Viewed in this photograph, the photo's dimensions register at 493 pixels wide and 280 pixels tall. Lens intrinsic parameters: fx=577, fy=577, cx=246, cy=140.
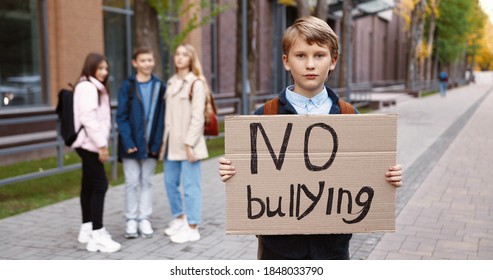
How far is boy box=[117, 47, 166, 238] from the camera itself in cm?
552

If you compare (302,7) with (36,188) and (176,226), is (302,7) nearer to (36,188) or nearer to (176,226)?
(36,188)

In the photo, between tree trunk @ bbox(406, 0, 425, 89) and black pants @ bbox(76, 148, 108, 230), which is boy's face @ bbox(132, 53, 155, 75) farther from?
tree trunk @ bbox(406, 0, 425, 89)

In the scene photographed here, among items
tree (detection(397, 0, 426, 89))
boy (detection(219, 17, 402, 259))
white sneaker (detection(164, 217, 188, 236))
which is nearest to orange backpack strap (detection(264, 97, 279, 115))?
boy (detection(219, 17, 402, 259))

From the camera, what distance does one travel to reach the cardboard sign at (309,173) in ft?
8.08

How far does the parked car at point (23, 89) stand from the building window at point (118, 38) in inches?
96.6

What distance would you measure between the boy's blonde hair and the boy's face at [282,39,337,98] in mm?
19

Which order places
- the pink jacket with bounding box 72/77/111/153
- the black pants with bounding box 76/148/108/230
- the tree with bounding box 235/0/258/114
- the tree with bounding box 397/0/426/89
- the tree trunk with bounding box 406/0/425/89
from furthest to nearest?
the tree trunk with bounding box 406/0/425/89, the tree with bounding box 397/0/426/89, the tree with bounding box 235/0/258/114, the black pants with bounding box 76/148/108/230, the pink jacket with bounding box 72/77/111/153

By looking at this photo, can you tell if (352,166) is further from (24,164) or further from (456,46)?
(456,46)

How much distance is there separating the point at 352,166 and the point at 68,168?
247 inches

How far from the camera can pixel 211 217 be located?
21.8ft

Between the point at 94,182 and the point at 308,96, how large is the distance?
319 centimetres

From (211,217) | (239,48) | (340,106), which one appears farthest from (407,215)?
(239,48)

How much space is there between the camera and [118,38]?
616 inches

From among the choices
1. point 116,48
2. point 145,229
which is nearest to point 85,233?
point 145,229
